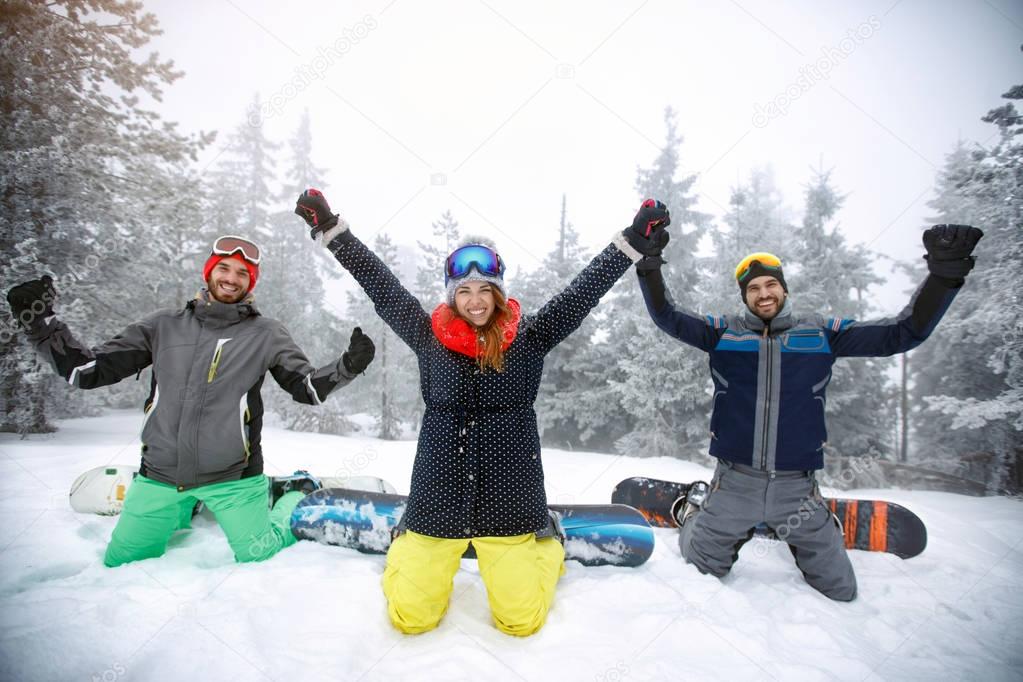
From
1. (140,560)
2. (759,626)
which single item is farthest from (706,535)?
(140,560)

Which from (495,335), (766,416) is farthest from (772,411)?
(495,335)

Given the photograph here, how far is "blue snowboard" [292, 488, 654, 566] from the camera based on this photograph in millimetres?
3246

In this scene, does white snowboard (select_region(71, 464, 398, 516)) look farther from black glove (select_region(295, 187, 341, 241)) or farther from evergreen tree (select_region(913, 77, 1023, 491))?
evergreen tree (select_region(913, 77, 1023, 491))

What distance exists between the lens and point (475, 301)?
8.79ft

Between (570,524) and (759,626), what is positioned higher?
(570,524)

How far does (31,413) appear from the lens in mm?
8969

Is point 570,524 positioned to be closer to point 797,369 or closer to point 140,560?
point 797,369

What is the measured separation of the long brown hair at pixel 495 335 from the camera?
2.62m

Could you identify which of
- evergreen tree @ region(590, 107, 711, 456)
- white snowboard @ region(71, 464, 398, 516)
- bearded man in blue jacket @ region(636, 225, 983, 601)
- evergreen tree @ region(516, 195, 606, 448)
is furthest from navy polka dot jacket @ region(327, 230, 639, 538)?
evergreen tree @ region(516, 195, 606, 448)

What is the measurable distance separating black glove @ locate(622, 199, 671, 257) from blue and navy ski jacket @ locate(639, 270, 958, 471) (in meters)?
0.27

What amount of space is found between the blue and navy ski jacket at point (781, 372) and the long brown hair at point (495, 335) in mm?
1051

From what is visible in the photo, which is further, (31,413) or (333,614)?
(31,413)

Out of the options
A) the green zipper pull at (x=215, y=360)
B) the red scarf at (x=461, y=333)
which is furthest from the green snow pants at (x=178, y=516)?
the red scarf at (x=461, y=333)

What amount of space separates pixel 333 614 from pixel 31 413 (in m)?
10.9
